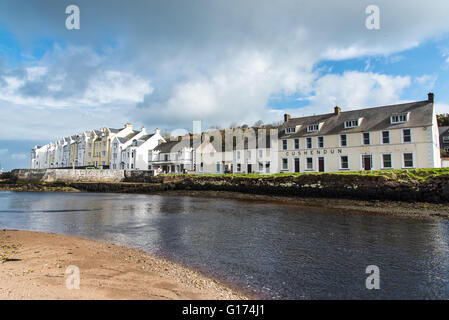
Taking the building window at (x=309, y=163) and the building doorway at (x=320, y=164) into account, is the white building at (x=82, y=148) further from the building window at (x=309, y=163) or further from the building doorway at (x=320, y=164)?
the building doorway at (x=320, y=164)

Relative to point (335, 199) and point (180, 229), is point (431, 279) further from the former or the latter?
point (335, 199)

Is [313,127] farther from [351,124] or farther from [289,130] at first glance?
[351,124]

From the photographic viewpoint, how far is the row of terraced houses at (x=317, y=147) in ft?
103

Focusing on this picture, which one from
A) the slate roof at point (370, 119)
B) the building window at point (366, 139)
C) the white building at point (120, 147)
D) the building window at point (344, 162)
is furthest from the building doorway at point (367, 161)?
the white building at point (120, 147)

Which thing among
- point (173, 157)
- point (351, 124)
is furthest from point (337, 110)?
point (173, 157)

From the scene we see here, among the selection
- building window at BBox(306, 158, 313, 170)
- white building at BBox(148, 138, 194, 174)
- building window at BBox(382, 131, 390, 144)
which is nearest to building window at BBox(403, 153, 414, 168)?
building window at BBox(382, 131, 390, 144)

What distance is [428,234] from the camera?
11.9 metres

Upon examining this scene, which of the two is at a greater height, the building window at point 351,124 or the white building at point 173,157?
the building window at point 351,124

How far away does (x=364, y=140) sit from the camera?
3466 centimetres

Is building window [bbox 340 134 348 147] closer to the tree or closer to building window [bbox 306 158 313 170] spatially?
building window [bbox 306 158 313 170]

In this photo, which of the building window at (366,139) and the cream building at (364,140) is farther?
the building window at (366,139)

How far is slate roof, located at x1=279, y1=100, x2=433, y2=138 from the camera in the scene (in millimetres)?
31366
